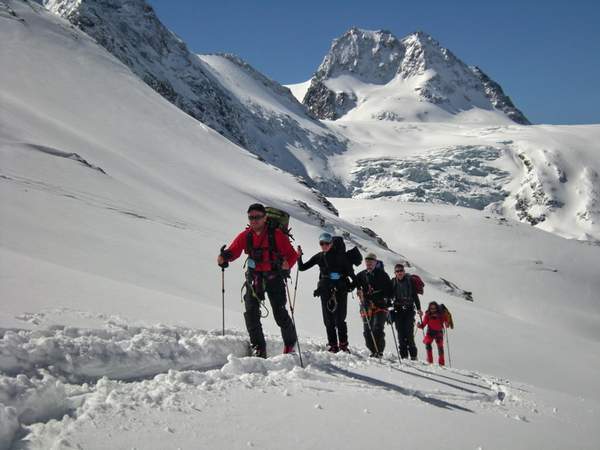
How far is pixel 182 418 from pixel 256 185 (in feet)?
147

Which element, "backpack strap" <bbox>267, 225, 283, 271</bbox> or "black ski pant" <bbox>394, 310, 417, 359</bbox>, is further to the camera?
"black ski pant" <bbox>394, 310, 417, 359</bbox>

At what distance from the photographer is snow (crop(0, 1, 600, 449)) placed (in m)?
4.00

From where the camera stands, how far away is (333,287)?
9.08m

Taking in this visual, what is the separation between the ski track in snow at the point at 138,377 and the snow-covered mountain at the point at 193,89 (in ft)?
370

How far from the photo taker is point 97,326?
5.89 m

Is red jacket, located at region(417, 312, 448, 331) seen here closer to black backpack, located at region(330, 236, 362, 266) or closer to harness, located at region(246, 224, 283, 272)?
black backpack, located at region(330, 236, 362, 266)

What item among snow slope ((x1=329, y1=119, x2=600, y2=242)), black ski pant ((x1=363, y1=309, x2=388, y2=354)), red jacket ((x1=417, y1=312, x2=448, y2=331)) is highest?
snow slope ((x1=329, y1=119, x2=600, y2=242))

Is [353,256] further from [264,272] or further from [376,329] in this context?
[264,272]

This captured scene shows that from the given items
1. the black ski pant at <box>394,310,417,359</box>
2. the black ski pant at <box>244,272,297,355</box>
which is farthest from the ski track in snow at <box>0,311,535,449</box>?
the black ski pant at <box>394,310,417,359</box>

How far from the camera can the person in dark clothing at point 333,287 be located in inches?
354

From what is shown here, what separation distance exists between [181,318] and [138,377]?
2.71 m

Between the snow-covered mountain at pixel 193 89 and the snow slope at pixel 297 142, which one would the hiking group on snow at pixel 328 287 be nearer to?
the snow-covered mountain at pixel 193 89

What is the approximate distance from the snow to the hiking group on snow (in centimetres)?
49

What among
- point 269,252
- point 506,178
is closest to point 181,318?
point 269,252
